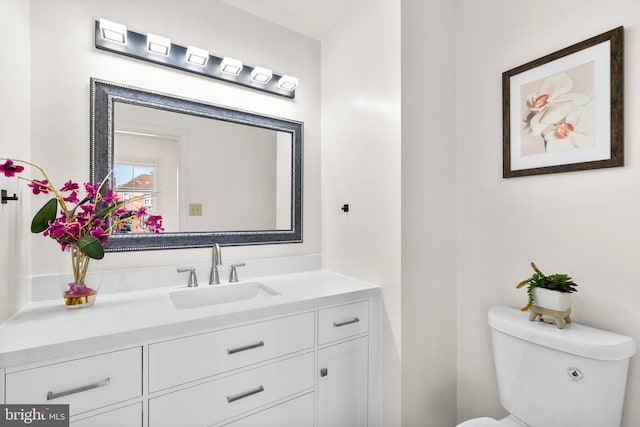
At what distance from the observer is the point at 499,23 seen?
1458mm

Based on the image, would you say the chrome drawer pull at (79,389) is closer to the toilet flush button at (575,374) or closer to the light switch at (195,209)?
the light switch at (195,209)

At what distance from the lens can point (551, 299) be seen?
1.12 m

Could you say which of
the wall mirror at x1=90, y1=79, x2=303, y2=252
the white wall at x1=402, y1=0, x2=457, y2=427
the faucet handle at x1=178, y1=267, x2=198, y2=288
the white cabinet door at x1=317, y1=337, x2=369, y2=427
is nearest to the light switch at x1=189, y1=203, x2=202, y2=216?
the wall mirror at x1=90, y1=79, x2=303, y2=252

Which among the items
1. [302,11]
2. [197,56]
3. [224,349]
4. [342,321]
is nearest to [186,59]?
[197,56]

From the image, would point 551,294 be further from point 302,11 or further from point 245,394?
point 302,11

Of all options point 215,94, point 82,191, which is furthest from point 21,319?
point 215,94

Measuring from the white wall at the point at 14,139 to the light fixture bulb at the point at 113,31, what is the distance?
10.0 inches

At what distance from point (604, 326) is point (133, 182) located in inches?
81.6

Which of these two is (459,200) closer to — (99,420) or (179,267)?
(179,267)

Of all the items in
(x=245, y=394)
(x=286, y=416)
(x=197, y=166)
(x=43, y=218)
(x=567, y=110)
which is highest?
(x=567, y=110)

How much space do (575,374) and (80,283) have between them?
1.86 m

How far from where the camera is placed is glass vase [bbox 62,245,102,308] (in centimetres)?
116

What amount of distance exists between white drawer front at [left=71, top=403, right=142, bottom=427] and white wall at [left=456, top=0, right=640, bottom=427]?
150cm

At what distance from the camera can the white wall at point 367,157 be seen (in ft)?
4.80
